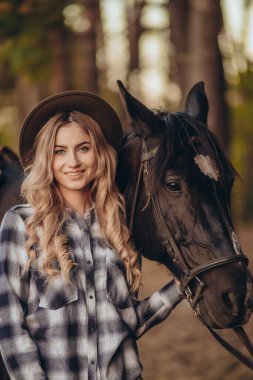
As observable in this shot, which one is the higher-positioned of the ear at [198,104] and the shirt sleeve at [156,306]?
the ear at [198,104]

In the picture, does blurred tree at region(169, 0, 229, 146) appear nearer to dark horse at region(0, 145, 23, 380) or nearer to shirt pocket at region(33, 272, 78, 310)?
dark horse at region(0, 145, 23, 380)

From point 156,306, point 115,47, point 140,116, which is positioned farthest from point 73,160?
point 115,47

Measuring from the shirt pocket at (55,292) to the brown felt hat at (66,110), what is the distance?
2.24ft

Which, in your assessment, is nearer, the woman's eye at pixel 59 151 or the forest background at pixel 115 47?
the woman's eye at pixel 59 151

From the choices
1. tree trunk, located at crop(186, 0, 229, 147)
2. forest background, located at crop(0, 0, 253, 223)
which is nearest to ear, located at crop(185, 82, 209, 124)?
forest background, located at crop(0, 0, 253, 223)

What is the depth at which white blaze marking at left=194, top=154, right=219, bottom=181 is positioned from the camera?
2412 millimetres

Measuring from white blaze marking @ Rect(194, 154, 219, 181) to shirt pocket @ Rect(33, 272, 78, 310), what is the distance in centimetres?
→ 81

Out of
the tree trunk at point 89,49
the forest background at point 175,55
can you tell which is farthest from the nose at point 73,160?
the tree trunk at point 89,49

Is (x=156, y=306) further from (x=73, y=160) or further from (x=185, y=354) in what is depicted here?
(x=185, y=354)

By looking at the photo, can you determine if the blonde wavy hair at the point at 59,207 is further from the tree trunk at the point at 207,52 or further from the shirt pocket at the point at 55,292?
the tree trunk at the point at 207,52

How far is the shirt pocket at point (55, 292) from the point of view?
2318 mm

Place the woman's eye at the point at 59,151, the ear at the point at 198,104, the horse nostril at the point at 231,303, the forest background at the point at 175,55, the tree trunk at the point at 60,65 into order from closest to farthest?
the horse nostril at the point at 231,303
the woman's eye at the point at 59,151
the ear at the point at 198,104
the forest background at the point at 175,55
the tree trunk at the point at 60,65

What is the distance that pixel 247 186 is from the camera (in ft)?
66.7

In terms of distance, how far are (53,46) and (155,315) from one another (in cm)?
633
